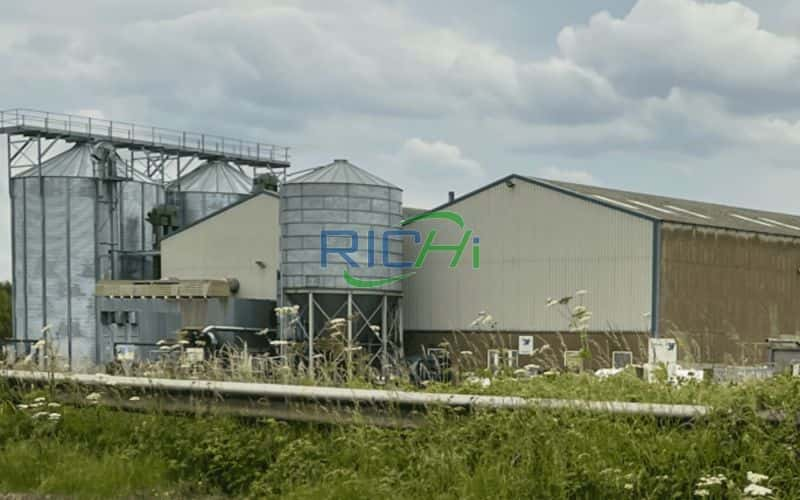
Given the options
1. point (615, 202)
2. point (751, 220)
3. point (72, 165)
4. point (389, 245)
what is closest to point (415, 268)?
point (389, 245)

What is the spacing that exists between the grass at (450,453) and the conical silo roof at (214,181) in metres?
50.7

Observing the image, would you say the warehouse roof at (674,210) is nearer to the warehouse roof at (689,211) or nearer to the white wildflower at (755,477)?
the warehouse roof at (689,211)

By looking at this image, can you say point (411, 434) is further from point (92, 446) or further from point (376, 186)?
point (376, 186)

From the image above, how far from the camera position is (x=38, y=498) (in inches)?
304

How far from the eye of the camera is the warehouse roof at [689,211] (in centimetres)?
3919

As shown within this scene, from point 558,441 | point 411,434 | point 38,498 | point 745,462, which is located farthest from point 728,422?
point 38,498

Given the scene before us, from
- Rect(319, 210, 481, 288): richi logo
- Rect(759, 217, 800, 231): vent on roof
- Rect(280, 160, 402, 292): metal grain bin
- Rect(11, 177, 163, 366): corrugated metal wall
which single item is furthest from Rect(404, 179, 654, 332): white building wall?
Rect(11, 177, 163, 366): corrugated metal wall

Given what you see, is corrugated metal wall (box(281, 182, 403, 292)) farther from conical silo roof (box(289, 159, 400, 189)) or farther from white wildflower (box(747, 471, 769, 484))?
white wildflower (box(747, 471, 769, 484))

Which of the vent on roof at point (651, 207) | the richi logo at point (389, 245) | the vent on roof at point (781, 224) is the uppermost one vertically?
the vent on roof at point (651, 207)

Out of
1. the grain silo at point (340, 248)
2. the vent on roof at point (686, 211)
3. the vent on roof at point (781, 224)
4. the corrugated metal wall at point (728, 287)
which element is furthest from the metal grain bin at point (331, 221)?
the vent on roof at point (781, 224)

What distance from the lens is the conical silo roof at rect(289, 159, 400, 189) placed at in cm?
4153

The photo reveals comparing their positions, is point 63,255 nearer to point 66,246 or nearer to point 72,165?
point 66,246

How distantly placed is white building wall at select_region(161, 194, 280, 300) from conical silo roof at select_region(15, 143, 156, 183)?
559 centimetres

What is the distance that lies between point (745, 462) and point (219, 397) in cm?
433
